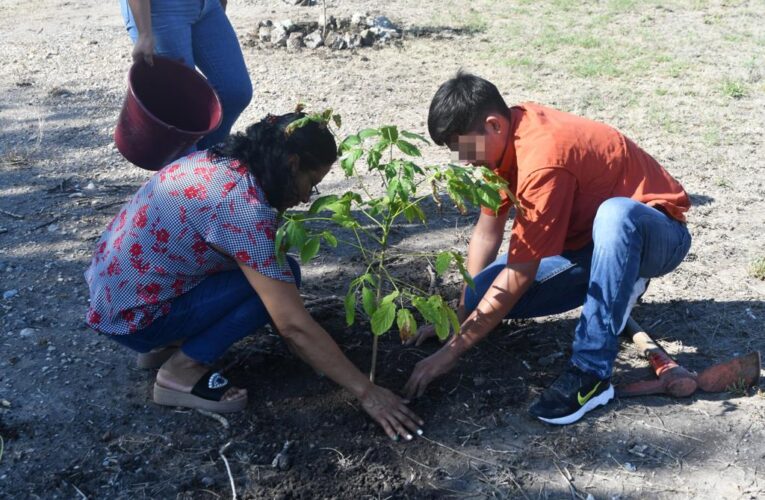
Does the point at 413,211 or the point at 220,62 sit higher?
the point at 413,211

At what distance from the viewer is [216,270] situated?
266 centimetres

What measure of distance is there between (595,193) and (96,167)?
3.36 m

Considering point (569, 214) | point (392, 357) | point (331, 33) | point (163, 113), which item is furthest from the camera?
point (331, 33)

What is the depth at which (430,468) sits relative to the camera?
2570 mm

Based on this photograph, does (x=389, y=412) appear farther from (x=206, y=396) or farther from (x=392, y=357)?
(x=206, y=396)

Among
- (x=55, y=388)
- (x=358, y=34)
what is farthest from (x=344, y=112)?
(x=55, y=388)

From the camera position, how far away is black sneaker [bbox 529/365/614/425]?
270 centimetres

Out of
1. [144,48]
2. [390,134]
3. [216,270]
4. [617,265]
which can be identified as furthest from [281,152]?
[144,48]

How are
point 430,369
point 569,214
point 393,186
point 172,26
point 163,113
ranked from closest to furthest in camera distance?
point 393,186, point 569,214, point 430,369, point 172,26, point 163,113

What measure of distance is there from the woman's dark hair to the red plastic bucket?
122 cm

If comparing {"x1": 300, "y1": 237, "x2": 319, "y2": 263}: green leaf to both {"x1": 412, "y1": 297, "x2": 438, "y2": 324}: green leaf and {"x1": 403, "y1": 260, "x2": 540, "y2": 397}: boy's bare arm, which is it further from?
{"x1": 403, "y1": 260, "x2": 540, "y2": 397}: boy's bare arm

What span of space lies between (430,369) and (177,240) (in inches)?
36.8

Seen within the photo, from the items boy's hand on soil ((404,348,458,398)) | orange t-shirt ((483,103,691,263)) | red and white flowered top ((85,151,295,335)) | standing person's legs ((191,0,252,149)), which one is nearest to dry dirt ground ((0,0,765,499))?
boy's hand on soil ((404,348,458,398))

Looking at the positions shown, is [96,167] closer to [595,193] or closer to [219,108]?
[219,108]
